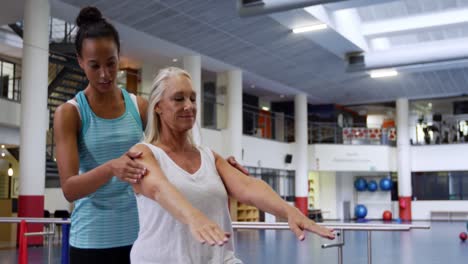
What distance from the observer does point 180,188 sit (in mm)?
Answer: 1714

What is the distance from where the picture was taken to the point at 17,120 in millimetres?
15602

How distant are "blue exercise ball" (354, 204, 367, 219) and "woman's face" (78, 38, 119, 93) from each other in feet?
102

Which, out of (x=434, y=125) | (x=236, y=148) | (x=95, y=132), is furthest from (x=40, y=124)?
(x=434, y=125)

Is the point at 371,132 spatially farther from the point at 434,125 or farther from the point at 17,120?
the point at 17,120

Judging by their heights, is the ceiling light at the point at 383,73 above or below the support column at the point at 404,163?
above

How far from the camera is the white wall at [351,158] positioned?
31156mm

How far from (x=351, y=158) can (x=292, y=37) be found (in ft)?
42.3

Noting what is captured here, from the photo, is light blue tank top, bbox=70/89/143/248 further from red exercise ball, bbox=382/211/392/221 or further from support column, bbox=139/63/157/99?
red exercise ball, bbox=382/211/392/221

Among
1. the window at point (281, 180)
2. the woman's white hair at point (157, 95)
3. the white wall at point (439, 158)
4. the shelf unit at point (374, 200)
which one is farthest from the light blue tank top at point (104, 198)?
the shelf unit at point (374, 200)

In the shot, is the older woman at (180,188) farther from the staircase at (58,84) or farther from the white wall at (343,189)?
the white wall at (343,189)

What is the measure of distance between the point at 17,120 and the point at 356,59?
13.4 metres

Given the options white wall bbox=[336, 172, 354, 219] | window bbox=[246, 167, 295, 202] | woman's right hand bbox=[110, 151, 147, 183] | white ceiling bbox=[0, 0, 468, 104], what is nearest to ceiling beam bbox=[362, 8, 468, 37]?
white ceiling bbox=[0, 0, 468, 104]

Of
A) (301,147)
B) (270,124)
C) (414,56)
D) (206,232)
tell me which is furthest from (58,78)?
(206,232)

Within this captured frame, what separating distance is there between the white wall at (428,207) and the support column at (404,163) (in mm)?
477
